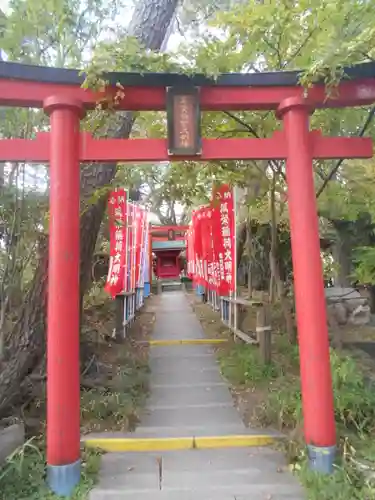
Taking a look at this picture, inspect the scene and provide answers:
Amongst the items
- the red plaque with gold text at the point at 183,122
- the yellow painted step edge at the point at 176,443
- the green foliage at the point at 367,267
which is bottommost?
the yellow painted step edge at the point at 176,443

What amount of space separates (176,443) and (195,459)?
1.07 ft

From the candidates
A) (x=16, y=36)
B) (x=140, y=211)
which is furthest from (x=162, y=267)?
(x=16, y=36)

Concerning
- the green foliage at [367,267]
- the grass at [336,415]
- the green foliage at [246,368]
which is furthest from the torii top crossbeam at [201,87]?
the green foliage at [246,368]

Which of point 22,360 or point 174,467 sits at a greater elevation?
point 22,360

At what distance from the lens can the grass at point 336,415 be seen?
3400mm

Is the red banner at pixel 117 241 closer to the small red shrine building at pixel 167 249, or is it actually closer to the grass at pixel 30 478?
the grass at pixel 30 478

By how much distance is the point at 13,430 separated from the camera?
387cm

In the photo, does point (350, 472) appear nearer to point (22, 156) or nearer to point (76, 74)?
point (22, 156)

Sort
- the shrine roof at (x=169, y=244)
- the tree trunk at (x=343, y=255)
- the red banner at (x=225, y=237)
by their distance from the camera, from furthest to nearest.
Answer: the shrine roof at (x=169, y=244), the tree trunk at (x=343, y=255), the red banner at (x=225, y=237)

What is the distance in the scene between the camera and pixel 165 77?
12.6 ft

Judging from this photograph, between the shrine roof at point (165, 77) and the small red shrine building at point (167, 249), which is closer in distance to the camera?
the shrine roof at point (165, 77)

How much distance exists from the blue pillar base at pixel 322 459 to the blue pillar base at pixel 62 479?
6.56ft

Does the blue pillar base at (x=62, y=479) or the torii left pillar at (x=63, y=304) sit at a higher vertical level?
the torii left pillar at (x=63, y=304)

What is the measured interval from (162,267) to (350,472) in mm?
23881
